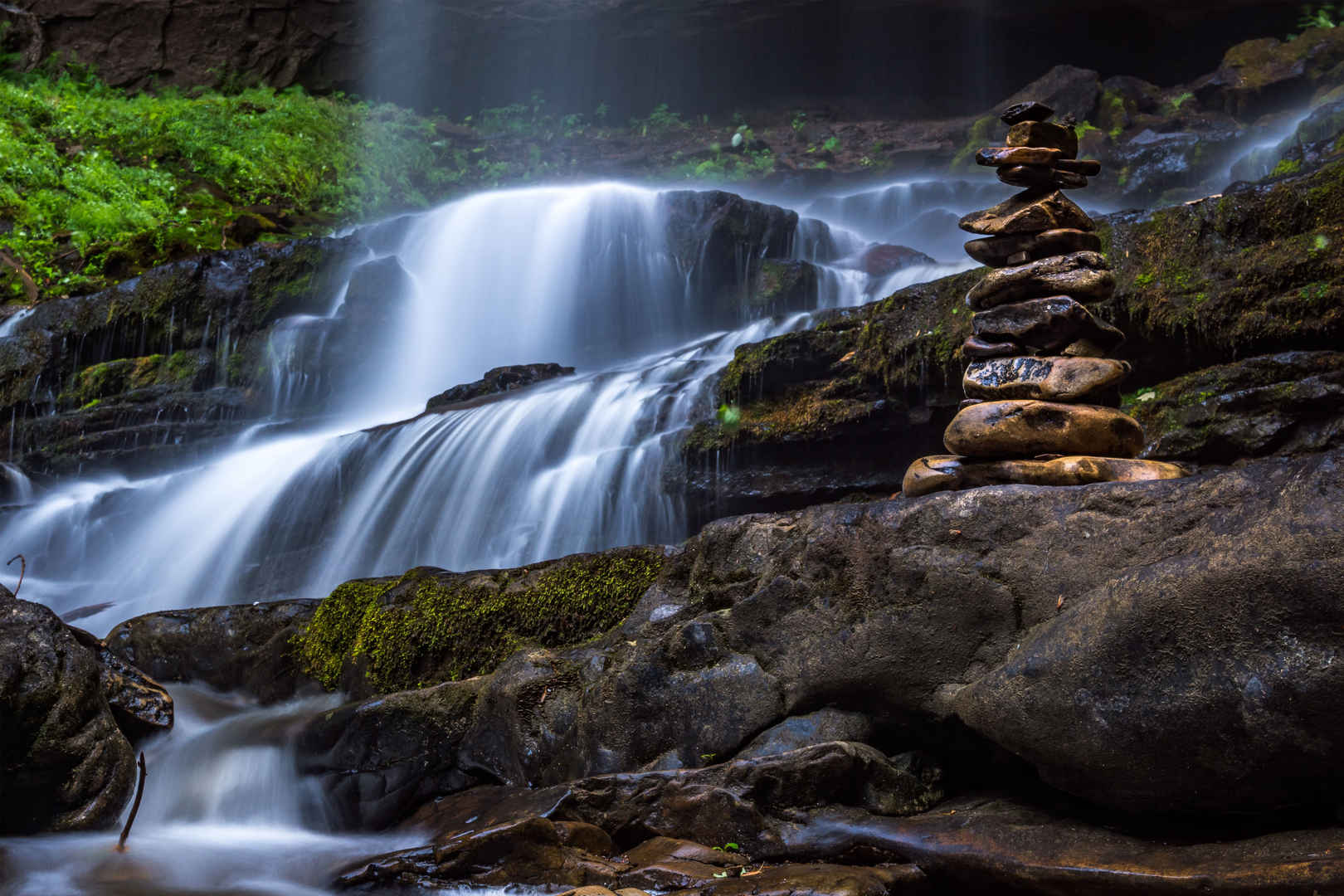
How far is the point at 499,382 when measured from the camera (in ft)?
39.6

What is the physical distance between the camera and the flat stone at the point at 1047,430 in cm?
366

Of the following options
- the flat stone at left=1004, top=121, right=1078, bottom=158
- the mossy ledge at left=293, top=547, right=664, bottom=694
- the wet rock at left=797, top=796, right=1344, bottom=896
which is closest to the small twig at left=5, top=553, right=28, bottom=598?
the mossy ledge at left=293, top=547, right=664, bottom=694

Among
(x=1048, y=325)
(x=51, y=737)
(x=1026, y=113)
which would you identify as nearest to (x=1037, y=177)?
(x=1026, y=113)

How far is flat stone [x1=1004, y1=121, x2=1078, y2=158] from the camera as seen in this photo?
4.08 metres

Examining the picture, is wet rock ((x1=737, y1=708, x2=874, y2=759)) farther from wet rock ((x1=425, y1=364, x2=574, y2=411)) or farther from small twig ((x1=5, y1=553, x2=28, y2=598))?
wet rock ((x1=425, y1=364, x2=574, y2=411))

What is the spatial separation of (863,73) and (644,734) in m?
24.2

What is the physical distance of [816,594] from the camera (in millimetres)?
3686

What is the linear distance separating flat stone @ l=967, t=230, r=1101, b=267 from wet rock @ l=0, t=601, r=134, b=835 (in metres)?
4.75

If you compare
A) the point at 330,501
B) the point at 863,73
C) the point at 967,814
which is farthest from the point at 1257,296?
the point at 863,73

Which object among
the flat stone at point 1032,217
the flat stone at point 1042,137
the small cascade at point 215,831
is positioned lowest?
the small cascade at point 215,831

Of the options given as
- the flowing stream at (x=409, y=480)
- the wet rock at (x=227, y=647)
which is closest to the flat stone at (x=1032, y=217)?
the flowing stream at (x=409, y=480)

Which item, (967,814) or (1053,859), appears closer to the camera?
(1053,859)

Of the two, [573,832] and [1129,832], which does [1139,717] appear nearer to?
[1129,832]

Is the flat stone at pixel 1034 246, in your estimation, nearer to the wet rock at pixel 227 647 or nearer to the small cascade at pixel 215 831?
the small cascade at pixel 215 831
